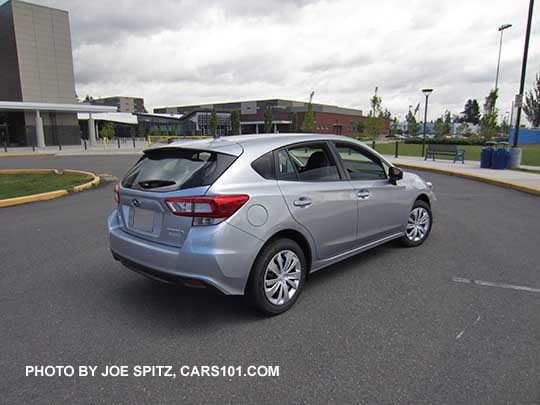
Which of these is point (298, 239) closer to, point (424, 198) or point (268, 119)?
point (424, 198)

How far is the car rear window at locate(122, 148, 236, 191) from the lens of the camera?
306 centimetres

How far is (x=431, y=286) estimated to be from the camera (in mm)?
3961

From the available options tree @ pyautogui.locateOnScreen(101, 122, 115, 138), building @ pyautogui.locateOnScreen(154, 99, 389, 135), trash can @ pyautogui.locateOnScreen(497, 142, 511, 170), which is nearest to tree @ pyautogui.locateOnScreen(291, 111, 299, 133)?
building @ pyautogui.locateOnScreen(154, 99, 389, 135)

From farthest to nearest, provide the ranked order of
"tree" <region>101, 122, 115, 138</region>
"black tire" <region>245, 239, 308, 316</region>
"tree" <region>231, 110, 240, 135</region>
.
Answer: "tree" <region>231, 110, 240, 135</region>, "tree" <region>101, 122, 115, 138</region>, "black tire" <region>245, 239, 308, 316</region>

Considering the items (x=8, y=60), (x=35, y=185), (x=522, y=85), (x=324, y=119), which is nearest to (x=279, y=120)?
(x=324, y=119)

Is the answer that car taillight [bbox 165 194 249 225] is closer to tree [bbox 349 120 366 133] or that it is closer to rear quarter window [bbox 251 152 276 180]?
rear quarter window [bbox 251 152 276 180]

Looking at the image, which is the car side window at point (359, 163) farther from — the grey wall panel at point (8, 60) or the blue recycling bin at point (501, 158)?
the grey wall panel at point (8, 60)

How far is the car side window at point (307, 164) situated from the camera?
3563 mm

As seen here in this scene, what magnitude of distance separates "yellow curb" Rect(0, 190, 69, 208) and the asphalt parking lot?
398 centimetres

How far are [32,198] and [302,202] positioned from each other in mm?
8050

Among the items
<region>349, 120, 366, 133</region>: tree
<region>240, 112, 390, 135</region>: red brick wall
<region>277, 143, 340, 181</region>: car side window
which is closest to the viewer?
<region>277, 143, 340, 181</region>: car side window

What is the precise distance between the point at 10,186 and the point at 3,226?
5.23 m

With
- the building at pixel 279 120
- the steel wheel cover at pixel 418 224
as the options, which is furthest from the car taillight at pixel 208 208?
the building at pixel 279 120

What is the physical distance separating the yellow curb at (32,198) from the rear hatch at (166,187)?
21.5 feet
